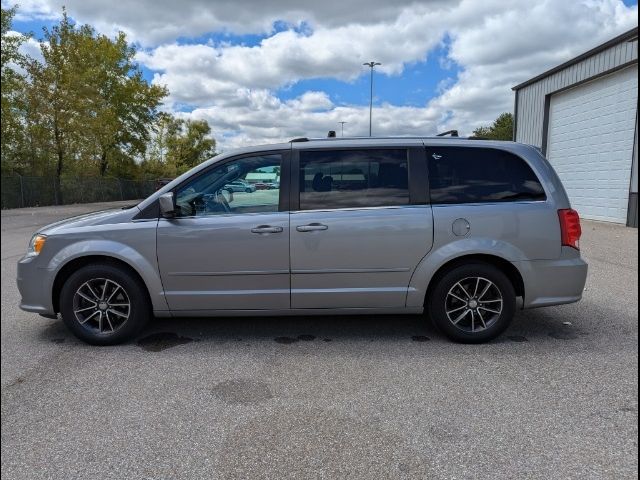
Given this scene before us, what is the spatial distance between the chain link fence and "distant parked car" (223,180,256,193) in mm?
21703

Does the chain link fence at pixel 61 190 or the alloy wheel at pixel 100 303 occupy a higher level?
the chain link fence at pixel 61 190

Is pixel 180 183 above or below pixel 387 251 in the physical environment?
above

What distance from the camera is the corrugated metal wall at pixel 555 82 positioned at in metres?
13.5

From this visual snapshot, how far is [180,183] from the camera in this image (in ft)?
13.6

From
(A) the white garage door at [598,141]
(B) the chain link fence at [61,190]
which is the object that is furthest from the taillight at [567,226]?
(B) the chain link fence at [61,190]

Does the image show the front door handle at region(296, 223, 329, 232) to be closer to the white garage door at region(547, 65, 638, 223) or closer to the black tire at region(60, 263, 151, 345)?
the black tire at region(60, 263, 151, 345)

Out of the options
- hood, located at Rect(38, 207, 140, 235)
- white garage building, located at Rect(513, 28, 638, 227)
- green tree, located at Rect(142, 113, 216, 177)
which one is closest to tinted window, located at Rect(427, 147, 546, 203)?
hood, located at Rect(38, 207, 140, 235)

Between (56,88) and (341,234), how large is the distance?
80.4ft

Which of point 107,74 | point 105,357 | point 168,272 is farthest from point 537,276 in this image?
point 107,74

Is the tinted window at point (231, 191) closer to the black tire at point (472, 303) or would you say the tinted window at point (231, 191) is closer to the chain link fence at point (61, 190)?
the black tire at point (472, 303)

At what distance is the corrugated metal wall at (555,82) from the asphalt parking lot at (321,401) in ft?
39.5

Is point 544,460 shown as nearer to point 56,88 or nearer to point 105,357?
point 105,357

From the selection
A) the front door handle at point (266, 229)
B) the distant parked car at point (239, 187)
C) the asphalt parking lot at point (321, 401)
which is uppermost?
the distant parked car at point (239, 187)

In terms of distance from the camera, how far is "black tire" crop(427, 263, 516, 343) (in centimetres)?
411
